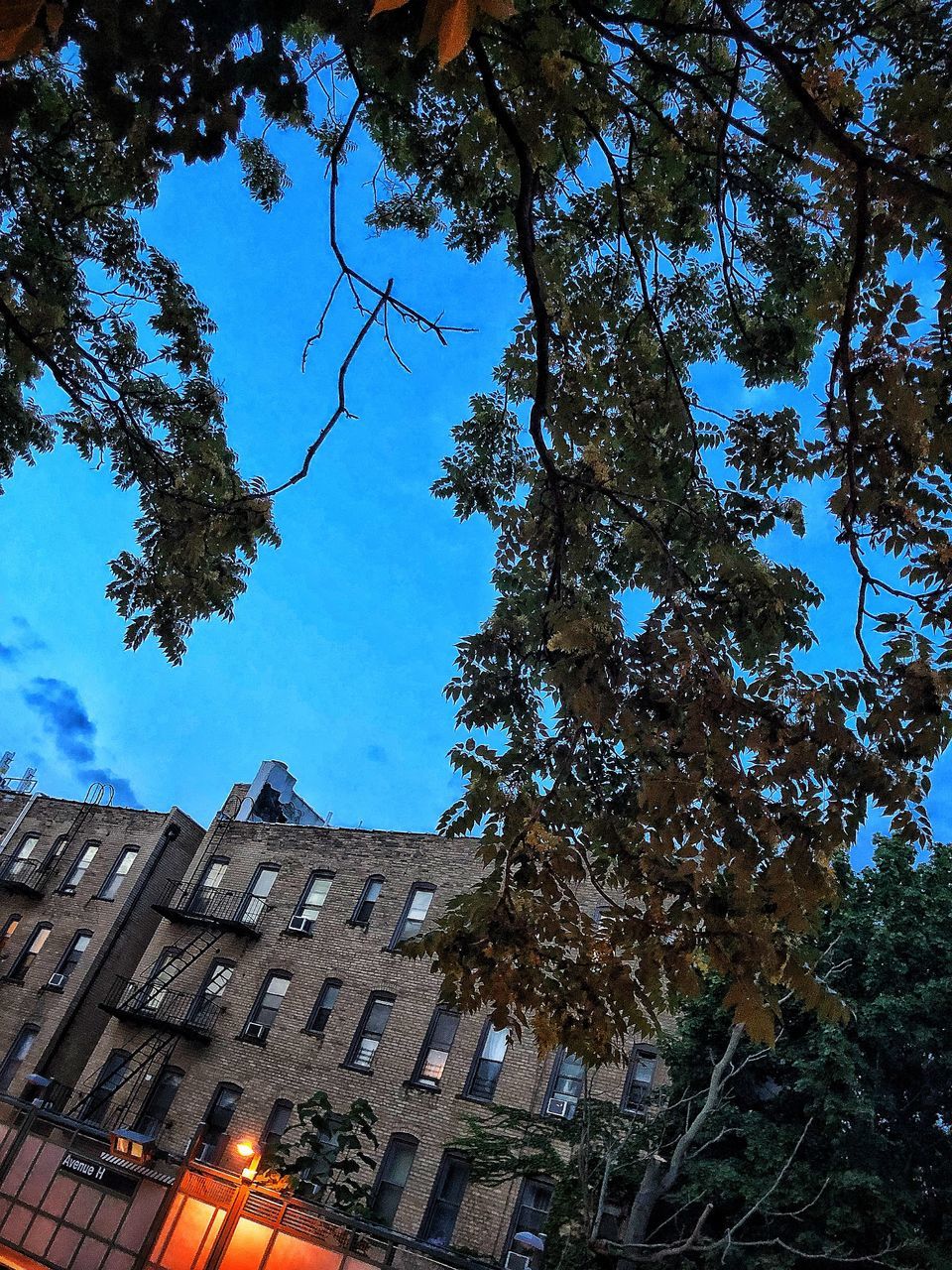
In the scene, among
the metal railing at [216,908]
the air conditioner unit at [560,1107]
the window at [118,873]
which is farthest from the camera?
the window at [118,873]

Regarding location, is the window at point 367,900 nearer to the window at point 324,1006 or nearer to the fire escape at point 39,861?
the window at point 324,1006

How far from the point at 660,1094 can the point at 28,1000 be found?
829 inches

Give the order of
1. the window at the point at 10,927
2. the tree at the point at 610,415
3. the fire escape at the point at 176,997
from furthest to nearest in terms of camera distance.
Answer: the window at the point at 10,927 < the fire escape at the point at 176,997 < the tree at the point at 610,415

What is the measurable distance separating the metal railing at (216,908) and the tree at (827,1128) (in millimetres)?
12204

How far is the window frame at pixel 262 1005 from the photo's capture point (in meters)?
21.0

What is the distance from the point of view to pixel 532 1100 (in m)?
16.9

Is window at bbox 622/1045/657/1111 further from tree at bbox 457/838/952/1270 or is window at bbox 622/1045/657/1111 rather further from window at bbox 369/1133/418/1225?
window at bbox 369/1133/418/1225

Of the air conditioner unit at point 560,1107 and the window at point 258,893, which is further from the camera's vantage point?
the window at point 258,893

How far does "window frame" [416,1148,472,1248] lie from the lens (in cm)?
1652

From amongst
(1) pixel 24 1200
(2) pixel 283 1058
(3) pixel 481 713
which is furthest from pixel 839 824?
(2) pixel 283 1058

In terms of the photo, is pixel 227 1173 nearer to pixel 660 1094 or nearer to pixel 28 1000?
pixel 660 1094

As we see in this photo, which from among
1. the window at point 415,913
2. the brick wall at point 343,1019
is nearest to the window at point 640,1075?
the brick wall at point 343,1019

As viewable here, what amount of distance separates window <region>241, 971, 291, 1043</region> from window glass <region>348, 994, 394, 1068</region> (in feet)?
8.92

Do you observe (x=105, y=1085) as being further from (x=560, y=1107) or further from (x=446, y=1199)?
(x=560, y=1107)
